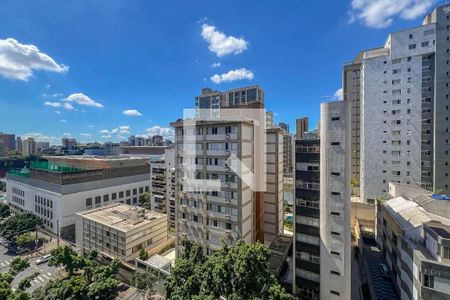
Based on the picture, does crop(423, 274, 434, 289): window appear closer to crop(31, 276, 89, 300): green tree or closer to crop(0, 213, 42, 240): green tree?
crop(31, 276, 89, 300): green tree

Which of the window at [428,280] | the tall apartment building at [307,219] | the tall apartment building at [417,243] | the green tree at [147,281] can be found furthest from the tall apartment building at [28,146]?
the window at [428,280]

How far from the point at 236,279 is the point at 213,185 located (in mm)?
8848

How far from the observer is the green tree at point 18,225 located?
31.5 metres

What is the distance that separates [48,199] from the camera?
1385 inches

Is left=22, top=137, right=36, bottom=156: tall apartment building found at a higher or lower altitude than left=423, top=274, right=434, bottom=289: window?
higher

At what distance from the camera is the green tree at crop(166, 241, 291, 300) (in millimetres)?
12211

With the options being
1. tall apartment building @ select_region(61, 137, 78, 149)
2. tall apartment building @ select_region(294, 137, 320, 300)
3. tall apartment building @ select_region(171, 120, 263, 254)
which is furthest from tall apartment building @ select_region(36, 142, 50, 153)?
tall apartment building @ select_region(294, 137, 320, 300)

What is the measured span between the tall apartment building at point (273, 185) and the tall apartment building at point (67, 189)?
30838mm

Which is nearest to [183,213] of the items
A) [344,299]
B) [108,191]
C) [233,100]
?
[344,299]

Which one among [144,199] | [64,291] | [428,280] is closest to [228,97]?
[144,199]

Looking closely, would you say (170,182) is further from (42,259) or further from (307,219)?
(307,219)

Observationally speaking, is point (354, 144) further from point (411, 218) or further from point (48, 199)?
point (48, 199)

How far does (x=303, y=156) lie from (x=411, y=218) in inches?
415

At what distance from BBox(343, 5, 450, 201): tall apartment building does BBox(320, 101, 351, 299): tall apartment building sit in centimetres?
3218
